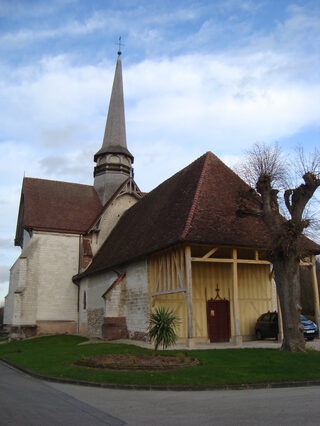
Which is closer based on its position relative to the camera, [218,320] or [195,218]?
[195,218]

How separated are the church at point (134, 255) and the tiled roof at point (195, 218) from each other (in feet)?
0.21

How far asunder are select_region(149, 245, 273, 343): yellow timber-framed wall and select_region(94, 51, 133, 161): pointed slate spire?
17.3 meters

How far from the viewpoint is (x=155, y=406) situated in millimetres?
7871

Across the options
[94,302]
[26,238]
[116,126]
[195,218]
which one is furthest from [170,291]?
[116,126]

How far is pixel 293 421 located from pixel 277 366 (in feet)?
17.6

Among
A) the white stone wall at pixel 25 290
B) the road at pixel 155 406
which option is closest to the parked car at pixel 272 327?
the road at pixel 155 406

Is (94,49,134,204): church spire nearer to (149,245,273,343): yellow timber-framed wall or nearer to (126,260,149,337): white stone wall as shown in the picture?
(126,260,149,337): white stone wall

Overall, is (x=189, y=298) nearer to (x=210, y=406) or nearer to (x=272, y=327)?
(x=272, y=327)

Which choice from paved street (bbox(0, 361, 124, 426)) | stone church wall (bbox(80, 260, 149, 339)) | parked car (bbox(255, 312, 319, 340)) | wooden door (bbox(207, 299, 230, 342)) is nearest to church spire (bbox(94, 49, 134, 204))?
stone church wall (bbox(80, 260, 149, 339))

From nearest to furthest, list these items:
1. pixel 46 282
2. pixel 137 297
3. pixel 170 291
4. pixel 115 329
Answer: pixel 170 291, pixel 137 297, pixel 115 329, pixel 46 282

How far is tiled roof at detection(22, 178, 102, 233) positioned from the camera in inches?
1188

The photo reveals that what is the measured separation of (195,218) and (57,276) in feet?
49.9

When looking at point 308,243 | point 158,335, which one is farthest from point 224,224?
point 158,335

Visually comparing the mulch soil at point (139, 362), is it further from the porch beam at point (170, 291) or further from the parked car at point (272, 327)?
the parked car at point (272, 327)
